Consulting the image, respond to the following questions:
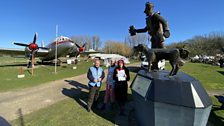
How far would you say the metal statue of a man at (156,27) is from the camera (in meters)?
4.27

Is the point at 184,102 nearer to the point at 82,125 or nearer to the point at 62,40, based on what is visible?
the point at 82,125

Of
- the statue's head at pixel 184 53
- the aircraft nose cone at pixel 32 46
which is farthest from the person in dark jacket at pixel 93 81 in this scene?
the aircraft nose cone at pixel 32 46

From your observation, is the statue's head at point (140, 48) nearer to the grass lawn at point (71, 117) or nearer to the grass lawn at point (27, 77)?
the grass lawn at point (71, 117)

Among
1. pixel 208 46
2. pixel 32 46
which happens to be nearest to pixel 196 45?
pixel 208 46

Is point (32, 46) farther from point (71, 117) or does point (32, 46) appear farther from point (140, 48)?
point (140, 48)

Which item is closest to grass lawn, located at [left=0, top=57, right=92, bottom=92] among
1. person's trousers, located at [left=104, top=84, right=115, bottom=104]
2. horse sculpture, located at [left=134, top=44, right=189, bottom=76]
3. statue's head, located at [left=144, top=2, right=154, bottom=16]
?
person's trousers, located at [left=104, top=84, right=115, bottom=104]

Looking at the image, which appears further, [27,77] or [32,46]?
[32,46]

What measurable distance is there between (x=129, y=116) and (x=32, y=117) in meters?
3.00

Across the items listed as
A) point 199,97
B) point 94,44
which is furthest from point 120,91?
point 94,44

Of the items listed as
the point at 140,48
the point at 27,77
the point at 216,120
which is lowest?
the point at 216,120

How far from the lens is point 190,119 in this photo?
3158mm

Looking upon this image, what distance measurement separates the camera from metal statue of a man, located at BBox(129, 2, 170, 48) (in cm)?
427

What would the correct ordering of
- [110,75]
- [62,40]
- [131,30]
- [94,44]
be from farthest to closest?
1. [94,44]
2. [62,40]
3. [110,75]
4. [131,30]

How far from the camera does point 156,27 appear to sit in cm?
454
